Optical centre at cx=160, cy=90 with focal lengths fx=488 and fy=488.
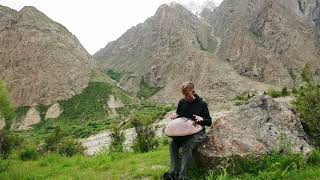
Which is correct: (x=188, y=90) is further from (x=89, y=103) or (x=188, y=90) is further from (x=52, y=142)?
(x=89, y=103)

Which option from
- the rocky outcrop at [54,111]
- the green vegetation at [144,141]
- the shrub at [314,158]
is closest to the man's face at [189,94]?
the shrub at [314,158]

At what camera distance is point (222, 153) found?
10.8 meters

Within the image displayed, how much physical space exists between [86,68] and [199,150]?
18585cm

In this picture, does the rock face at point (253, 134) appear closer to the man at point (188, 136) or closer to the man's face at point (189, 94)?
the man at point (188, 136)

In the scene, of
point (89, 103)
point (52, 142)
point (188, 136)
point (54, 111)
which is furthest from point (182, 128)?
point (89, 103)

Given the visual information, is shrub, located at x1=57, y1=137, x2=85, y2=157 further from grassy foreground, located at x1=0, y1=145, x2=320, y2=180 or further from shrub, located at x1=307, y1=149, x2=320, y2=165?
shrub, located at x1=307, y1=149, x2=320, y2=165

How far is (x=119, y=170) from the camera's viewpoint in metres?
13.9

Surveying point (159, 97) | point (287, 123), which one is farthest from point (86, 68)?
point (287, 123)

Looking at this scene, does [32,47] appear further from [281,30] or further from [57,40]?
[281,30]

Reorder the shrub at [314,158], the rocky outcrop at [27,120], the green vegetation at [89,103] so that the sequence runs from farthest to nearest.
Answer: the green vegetation at [89,103]
the rocky outcrop at [27,120]
the shrub at [314,158]

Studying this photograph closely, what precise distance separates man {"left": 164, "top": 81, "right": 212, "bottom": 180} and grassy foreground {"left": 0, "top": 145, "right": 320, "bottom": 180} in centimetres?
51

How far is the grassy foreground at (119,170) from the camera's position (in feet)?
32.0

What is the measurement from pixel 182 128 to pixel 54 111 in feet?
557

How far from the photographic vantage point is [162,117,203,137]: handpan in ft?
35.5
